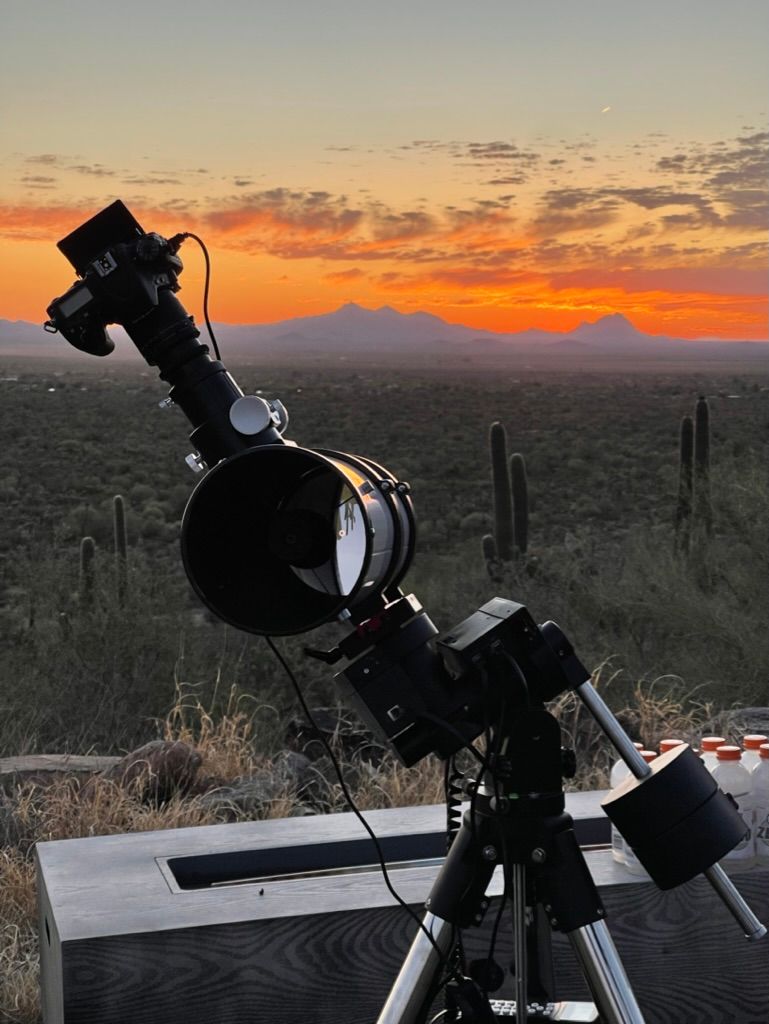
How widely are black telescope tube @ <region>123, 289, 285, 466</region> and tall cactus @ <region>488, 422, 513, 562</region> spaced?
7064mm

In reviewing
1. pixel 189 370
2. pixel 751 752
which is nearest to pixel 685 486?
pixel 751 752

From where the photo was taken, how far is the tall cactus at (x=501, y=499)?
334 inches

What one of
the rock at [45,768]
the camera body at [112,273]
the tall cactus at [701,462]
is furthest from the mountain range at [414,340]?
the camera body at [112,273]

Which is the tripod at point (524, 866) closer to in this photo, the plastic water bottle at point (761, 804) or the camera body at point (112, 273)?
the camera body at point (112, 273)

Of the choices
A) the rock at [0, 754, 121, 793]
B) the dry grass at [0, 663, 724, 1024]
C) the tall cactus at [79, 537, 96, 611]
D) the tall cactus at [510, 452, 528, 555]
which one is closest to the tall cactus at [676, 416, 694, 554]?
the tall cactus at [510, 452, 528, 555]

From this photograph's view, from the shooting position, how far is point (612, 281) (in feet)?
36.4

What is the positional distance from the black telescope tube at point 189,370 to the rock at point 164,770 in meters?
2.71

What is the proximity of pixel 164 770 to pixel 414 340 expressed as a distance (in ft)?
26.0

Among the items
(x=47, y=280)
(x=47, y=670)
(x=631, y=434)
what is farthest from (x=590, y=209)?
(x=47, y=670)

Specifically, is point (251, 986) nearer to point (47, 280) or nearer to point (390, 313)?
point (47, 280)

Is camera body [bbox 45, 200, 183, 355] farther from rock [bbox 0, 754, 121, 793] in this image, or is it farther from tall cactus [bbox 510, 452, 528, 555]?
tall cactus [bbox 510, 452, 528, 555]

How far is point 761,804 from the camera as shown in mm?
2062

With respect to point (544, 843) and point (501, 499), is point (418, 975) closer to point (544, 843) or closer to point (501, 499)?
point (544, 843)

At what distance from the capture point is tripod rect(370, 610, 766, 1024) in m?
1.26
